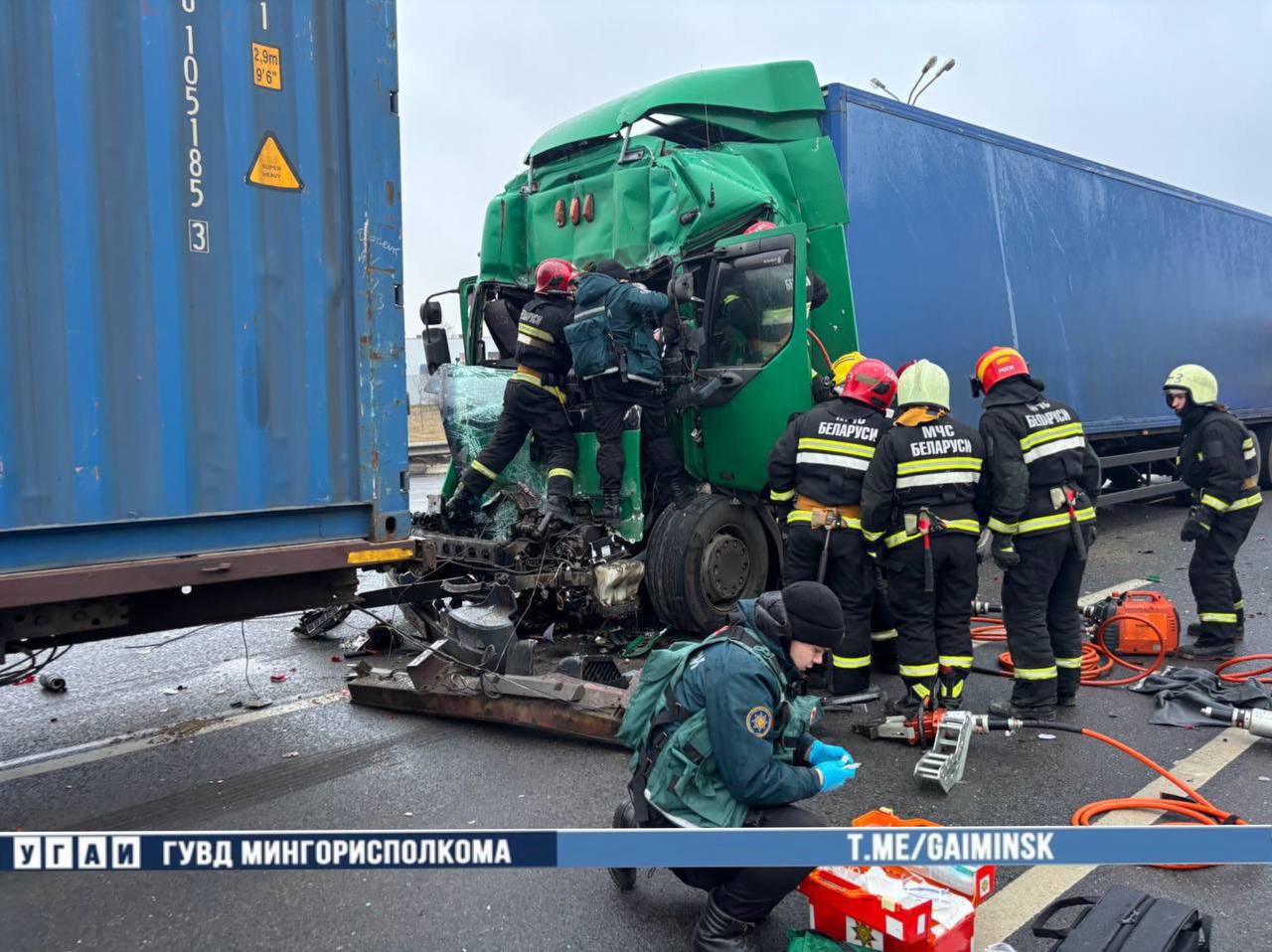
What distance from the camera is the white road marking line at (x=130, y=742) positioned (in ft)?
13.8

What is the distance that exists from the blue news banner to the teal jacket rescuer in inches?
20.6

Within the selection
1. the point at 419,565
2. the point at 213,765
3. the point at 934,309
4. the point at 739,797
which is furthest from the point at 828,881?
the point at 934,309

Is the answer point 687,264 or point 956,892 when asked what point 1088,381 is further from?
point 956,892

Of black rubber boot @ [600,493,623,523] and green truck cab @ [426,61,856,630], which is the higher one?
green truck cab @ [426,61,856,630]

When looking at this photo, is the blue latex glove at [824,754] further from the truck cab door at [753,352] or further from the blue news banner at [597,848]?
the truck cab door at [753,352]

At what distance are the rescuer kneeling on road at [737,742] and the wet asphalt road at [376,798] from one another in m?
0.29

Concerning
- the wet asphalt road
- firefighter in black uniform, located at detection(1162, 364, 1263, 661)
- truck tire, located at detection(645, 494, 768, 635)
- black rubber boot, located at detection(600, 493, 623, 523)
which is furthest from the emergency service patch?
firefighter in black uniform, located at detection(1162, 364, 1263, 661)

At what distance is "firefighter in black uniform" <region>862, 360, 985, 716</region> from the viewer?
4520 millimetres

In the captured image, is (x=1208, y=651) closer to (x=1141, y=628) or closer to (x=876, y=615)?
(x=1141, y=628)

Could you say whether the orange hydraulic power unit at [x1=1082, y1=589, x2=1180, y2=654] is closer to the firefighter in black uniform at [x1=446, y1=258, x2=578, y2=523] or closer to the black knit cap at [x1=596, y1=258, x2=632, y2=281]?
the firefighter in black uniform at [x1=446, y1=258, x2=578, y2=523]

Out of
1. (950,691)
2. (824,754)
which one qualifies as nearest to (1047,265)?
(950,691)

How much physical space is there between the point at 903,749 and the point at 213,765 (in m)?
3.10

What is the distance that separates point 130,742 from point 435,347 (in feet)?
12.1

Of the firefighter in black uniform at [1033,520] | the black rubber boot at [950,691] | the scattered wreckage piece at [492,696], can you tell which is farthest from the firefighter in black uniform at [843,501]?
the scattered wreckage piece at [492,696]
